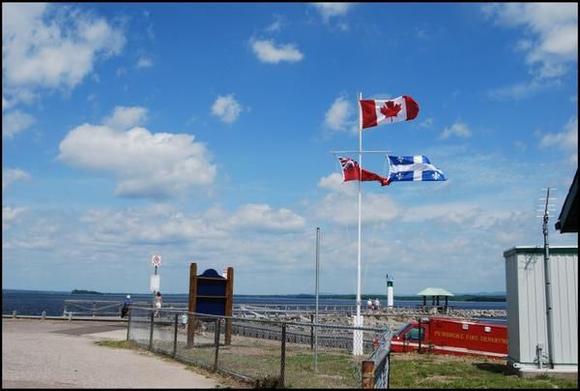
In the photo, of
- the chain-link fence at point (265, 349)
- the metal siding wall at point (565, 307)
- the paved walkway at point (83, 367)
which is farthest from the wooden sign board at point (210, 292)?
the metal siding wall at point (565, 307)

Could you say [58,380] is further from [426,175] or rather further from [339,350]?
[426,175]

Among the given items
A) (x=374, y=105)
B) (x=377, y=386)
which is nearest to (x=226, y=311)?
(x=374, y=105)

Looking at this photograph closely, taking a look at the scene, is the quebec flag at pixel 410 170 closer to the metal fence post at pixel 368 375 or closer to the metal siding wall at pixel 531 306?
the metal siding wall at pixel 531 306

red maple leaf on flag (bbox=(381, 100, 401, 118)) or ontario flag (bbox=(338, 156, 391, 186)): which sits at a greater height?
red maple leaf on flag (bbox=(381, 100, 401, 118))

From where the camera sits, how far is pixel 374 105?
23391mm

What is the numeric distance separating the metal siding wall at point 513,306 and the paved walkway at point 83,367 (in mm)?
7135

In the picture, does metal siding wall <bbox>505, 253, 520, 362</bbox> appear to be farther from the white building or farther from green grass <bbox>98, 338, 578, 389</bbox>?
green grass <bbox>98, 338, 578, 389</bbox>

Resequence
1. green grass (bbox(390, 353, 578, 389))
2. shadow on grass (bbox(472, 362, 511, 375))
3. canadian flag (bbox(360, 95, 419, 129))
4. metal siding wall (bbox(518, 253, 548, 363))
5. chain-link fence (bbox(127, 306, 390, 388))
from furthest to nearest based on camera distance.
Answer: canadian flag (bbox(360, 95, 419, 129)) < shadow on grass (bbox(472, 362, 511, 375)) < metal siding wall (bbox(518, 253, 548, 363)) < green grass (bbox(390, 353, 578, 389)) < chain-link fence (bbox(127, 306, 390, 388))

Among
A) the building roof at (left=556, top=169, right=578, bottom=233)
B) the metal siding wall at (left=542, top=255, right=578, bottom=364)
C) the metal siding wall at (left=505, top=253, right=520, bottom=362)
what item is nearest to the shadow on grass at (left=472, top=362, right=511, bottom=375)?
the metal siding wall at (left=505, top=253, right=520, bottom=362)

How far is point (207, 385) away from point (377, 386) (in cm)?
364

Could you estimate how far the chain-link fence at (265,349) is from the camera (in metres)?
12.3

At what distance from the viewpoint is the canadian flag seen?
899 inches

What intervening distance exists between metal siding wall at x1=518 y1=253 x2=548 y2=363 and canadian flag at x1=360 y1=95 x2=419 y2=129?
27.6 feet

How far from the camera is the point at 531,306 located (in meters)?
15.4
